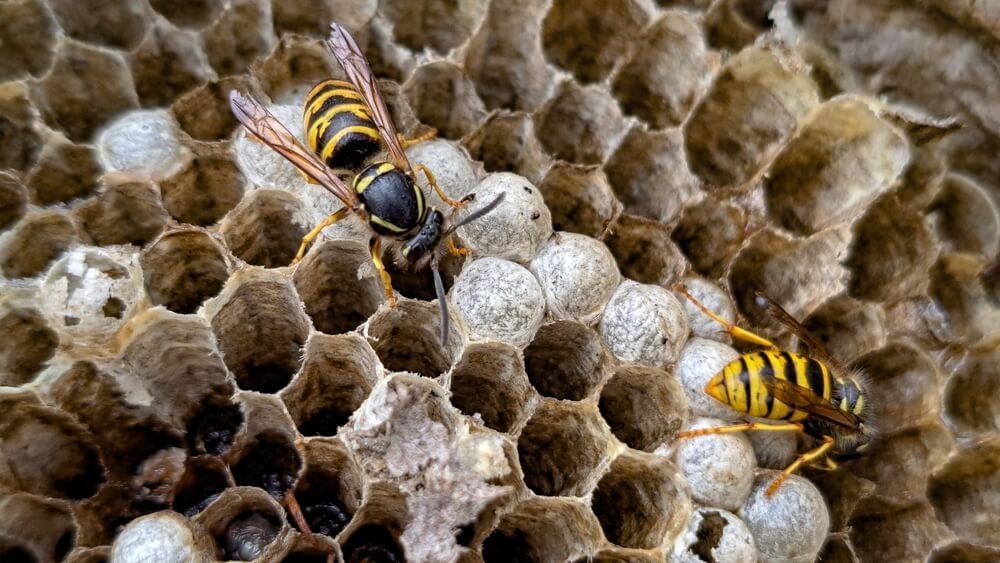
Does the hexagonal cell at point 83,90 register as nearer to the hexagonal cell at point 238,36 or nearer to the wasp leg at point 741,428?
the hexagonal cell at point 238,36

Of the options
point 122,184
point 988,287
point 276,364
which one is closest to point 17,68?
point 122,184

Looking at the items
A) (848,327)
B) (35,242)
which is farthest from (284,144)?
Result: (848,327)

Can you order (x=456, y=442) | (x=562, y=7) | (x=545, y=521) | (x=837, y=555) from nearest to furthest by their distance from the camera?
1. (x=456, y=442)
2. (x=545, y=521)
3. (x=837, y=555)
4. (x=562, y=7)

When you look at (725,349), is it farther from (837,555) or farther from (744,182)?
(837,555)

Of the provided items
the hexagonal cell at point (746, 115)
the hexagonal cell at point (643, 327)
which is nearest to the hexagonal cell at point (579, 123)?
the hexagonal cell at point (746, 115)

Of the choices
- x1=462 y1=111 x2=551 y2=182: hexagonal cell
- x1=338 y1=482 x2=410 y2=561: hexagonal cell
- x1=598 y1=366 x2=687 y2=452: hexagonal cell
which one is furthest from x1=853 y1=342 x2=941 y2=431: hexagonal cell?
x1=338 y1=482 x2=410 y2=561: hexagonal cell

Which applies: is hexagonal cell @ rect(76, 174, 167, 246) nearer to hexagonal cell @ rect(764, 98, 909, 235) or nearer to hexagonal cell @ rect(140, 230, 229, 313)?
hexagonal cell @ rect(140, 230, 229, 313)

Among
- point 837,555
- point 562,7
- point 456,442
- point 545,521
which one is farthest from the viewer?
point 562,7
